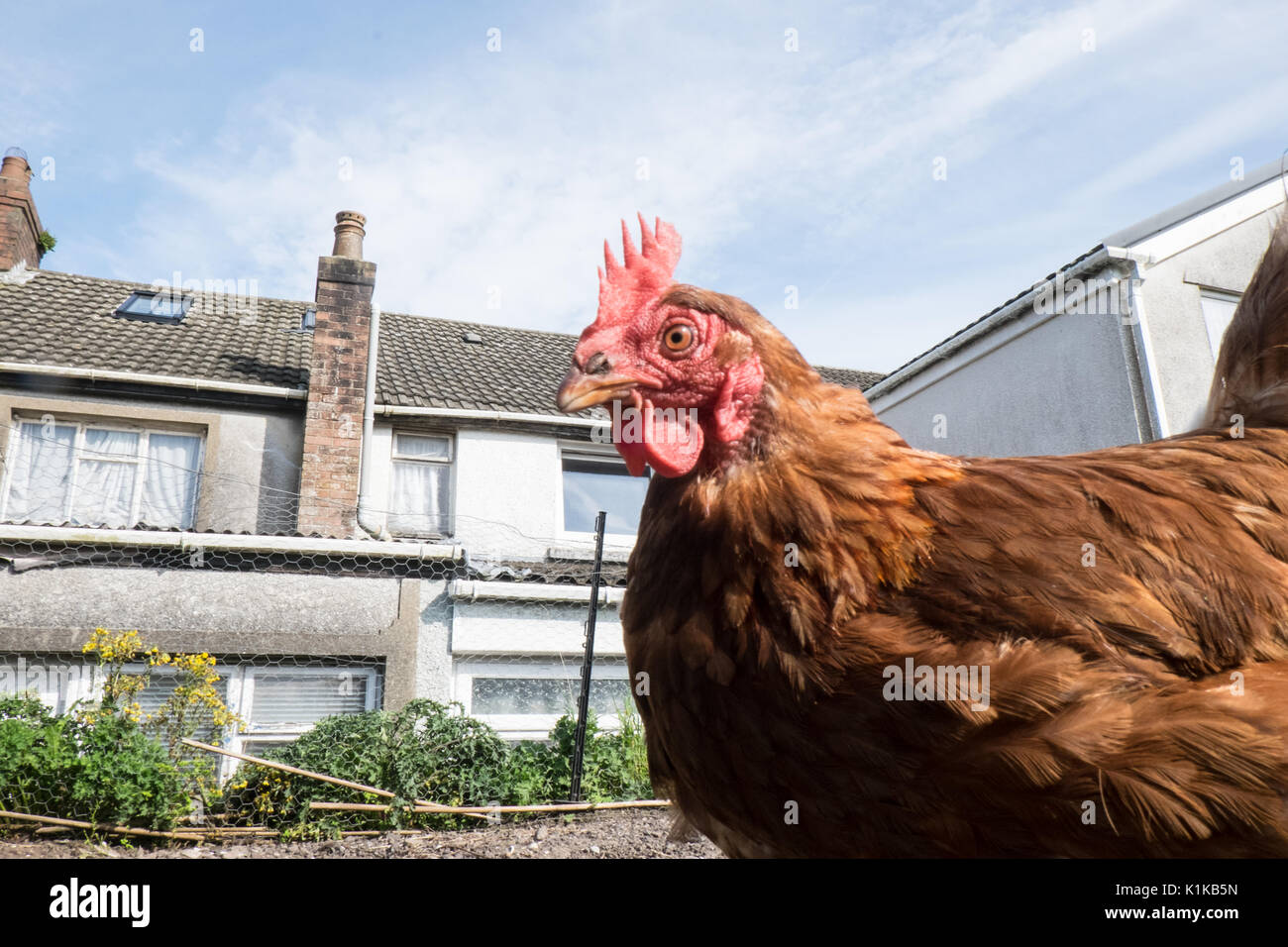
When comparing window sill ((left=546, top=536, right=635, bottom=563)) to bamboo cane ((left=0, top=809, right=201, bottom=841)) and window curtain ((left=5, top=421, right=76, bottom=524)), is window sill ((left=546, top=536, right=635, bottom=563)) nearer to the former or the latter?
bamboo cane ((left=0, top=809, right=201, bottom=841))

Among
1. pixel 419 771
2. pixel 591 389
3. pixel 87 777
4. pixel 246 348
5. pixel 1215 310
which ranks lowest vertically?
pixel 419 771

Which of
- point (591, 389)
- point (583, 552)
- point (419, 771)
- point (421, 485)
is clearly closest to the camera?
point (591, 389)

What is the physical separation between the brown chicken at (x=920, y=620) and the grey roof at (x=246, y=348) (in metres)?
10.4

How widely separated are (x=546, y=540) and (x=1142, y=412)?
7812mm

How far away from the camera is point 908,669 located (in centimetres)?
157

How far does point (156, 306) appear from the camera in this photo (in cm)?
1459

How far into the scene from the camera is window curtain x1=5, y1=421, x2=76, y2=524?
1035 centimetres

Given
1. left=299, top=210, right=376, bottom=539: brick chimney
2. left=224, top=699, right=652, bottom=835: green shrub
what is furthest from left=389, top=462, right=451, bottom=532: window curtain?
left=224, top=699, right=652, bottom=835: green shrub

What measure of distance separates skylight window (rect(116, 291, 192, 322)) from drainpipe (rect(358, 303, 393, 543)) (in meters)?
4.65

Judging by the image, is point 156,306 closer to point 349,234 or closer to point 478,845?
point 349,234

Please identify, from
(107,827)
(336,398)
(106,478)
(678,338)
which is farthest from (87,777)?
(678,338)

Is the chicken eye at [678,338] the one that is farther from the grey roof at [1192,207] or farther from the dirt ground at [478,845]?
the grey roof at [1192,207]

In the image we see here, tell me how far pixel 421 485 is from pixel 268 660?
339 cm
